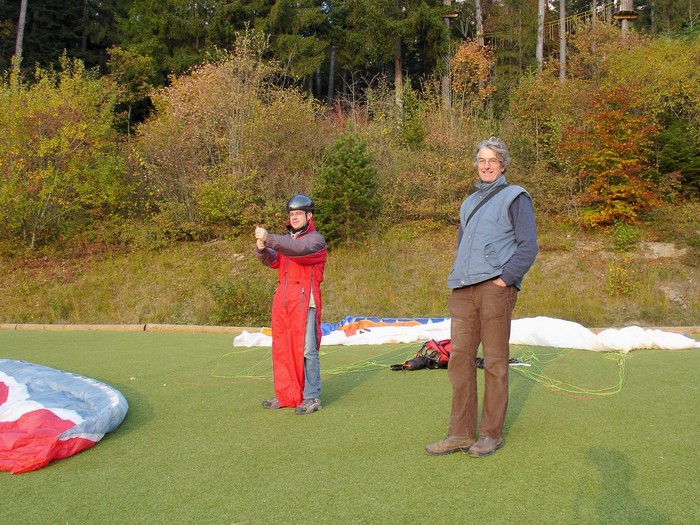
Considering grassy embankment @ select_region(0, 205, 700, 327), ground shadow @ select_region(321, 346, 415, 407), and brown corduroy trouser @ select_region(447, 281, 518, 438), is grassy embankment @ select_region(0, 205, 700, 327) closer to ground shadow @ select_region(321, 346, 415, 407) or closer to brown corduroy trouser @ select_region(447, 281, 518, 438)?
ground shadow @ select_region(321, 346, 415, 407)

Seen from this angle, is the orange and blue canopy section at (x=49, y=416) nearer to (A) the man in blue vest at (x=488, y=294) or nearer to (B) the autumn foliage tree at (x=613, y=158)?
(A) the man in blue vest at (x=488, y=294)

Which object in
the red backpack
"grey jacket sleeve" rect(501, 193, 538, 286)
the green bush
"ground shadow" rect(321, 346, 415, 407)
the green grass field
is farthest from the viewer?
the green bush

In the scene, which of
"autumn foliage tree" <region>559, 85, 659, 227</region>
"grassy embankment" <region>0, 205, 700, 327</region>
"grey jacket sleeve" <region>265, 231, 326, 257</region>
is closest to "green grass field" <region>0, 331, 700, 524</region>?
"grey jacket sleeve" <region>265, 231, 326, 257</region>

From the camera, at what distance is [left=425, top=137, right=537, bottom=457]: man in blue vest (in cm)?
380

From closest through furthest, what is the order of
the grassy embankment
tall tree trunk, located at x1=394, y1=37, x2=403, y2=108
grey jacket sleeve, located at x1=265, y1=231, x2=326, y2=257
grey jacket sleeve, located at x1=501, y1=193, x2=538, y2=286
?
grey jacket sleeve, located at x1=501, y1=193, x2=538, y2=286 → grey jacket sleeve, located at x1=265, y1=231, x2=326, y2=257 → the grassy embankment → tall tree trunk, located at x1=394, y1=37, x2=403, y2=108

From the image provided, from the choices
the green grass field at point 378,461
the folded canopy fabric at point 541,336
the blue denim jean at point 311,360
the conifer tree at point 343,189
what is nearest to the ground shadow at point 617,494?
the green grass field at point 378,461

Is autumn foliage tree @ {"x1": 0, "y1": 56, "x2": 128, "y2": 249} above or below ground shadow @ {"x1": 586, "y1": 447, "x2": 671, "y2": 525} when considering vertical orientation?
above

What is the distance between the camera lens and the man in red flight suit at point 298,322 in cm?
511

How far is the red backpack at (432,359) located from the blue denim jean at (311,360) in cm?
186

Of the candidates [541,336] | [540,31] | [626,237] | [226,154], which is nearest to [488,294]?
[541,336]

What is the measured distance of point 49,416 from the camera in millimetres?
4035

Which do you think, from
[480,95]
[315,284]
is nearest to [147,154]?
[480,95]

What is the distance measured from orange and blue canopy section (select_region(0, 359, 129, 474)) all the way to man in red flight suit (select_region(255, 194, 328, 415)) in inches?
49.5

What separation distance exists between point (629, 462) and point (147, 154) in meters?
16.6
